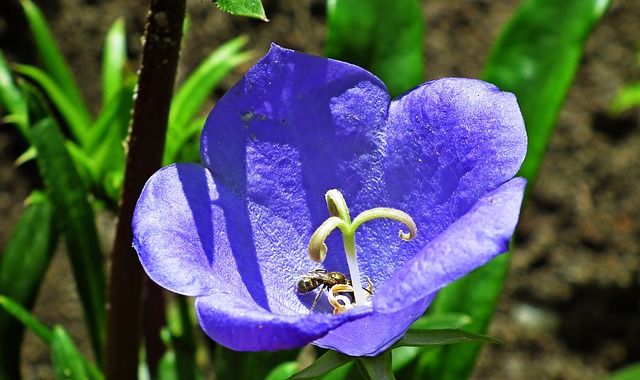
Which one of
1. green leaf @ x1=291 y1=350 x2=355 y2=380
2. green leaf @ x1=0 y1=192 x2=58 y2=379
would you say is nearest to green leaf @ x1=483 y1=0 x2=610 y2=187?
green leaf @ x1=291 y1=350 x2=355 y2=380

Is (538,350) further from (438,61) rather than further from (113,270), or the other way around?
(113,270)

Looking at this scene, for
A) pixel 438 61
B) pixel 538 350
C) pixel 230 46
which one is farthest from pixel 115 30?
pixel 538 350

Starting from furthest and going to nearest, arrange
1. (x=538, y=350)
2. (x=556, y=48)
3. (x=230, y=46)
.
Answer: (x=538, y=350), (x=230, y=46), (x=556, y=48)

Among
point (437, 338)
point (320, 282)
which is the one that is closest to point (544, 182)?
point (320, 282)

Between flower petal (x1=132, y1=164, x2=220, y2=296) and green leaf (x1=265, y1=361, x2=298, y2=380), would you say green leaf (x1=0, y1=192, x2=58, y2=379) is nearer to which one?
green leaf (x1=265, y1=361, x2=298, y2=380)

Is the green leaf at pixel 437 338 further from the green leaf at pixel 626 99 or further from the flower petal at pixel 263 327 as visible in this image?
the green leaf at pixel 626 99

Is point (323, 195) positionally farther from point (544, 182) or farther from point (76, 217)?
point (544, 182)

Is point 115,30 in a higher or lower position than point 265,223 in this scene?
higher
